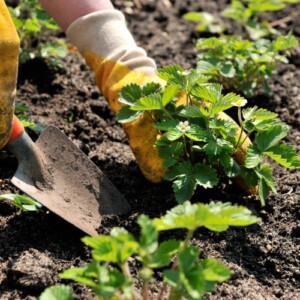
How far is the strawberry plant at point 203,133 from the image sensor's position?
2.33 meters

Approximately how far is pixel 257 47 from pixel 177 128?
0.87 metres

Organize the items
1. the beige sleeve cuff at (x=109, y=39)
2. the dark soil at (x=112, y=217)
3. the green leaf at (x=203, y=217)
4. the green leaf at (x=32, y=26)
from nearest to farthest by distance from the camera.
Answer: the green leaf at (x=203, y=217) < the dark soil at (x=112, y=217) < the beige sleeve cuff at (x=109, y=39) < the green leaf at (x=32, y=26)

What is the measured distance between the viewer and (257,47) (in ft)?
9.93

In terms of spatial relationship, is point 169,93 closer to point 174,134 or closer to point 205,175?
point 174,134

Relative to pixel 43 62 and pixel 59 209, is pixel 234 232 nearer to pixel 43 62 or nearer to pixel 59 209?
pixel 59 209

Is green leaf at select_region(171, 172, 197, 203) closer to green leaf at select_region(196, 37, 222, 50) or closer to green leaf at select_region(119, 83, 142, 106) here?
green leaf at select_region(119, 83, 142, 106)

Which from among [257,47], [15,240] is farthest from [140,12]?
[15,240]

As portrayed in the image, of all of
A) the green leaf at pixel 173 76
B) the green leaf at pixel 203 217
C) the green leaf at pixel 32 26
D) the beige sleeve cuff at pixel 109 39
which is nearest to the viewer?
the green leaf at pixel 203 217

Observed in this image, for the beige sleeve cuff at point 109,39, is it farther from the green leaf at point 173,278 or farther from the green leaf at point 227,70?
the green leaf at point 173,278

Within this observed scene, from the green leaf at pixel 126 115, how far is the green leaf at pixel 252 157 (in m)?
0.40

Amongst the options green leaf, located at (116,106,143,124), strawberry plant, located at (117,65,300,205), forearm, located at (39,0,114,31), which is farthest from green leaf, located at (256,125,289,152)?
forearm, located at (39,0,114,31)

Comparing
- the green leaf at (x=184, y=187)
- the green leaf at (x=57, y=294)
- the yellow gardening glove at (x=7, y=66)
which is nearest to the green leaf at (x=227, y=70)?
the green leaf at (x=184, y=187)

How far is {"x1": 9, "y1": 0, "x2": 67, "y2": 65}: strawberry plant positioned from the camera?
3.10m

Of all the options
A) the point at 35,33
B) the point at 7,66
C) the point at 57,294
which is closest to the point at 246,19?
the point at 35,33
